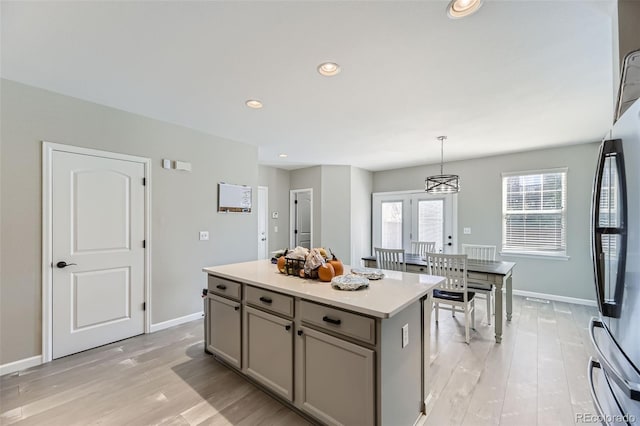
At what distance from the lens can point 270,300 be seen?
6.35 feet

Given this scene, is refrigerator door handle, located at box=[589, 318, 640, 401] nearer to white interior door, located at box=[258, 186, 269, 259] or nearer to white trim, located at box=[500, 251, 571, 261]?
white trim, located at box=[500, 251, 571, 261]

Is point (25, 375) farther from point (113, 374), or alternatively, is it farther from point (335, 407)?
point (335, 407)

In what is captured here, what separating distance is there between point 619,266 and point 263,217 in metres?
5.52

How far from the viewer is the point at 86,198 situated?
2.72 metres

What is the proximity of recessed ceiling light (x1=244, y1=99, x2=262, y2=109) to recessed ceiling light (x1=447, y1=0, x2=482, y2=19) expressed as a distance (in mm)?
1823

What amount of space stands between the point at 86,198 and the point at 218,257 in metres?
1.65

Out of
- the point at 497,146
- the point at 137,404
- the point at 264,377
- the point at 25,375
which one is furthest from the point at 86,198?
the point at 497,146

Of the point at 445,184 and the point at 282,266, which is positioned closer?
the point at 282,266

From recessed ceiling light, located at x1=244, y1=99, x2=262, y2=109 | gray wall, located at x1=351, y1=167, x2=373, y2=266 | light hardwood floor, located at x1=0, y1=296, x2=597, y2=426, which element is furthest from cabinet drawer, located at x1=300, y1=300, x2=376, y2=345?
gray wall, located at x1=351, y1=167, x2=373, y2=266

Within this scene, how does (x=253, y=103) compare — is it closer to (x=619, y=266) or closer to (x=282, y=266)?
(x=282, y=266)

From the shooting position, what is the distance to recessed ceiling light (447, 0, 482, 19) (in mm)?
1463

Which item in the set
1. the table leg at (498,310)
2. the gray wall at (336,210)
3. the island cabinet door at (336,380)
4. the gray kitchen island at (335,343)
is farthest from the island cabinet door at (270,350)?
the gray wall at (336,210)

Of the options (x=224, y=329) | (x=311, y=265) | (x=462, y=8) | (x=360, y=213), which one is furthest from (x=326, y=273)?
(x=360, y=213)

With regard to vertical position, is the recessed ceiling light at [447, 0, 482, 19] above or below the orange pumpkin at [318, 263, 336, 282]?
above
